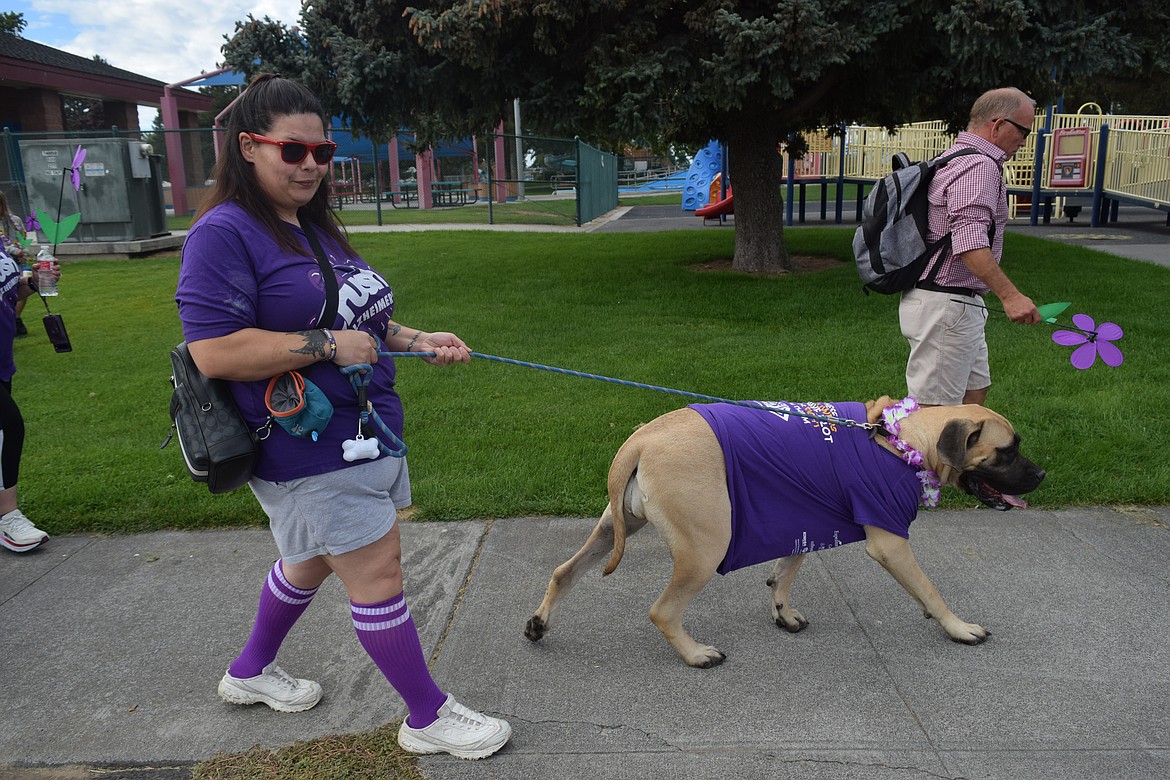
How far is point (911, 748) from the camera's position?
272 centimetres

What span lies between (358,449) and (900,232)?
114 inches

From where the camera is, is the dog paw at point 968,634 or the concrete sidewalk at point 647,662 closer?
the concrete sidewalk at point 647,662

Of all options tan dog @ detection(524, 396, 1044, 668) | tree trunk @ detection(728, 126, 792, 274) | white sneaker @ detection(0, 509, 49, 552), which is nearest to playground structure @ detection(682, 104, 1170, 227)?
tree trunk @ detection(728, 126, 792, 274)

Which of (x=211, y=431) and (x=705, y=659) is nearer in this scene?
(x=211, y=431)

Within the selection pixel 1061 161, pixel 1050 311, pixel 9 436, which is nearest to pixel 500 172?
pixel 1061 161

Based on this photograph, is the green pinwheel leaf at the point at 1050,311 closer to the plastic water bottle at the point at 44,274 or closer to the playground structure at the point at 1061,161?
the plastic water bottle at the point at 44,274

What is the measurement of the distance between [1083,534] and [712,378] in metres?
2.96

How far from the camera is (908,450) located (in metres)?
3.12

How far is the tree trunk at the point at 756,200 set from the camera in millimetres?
11141

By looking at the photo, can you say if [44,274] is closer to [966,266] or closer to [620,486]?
[620,486]

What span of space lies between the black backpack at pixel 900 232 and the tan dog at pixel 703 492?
1.08 m

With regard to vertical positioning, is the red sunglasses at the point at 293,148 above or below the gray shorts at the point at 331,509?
above

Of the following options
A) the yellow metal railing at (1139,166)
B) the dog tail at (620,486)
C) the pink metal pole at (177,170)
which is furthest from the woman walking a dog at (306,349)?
the pink metal pole at (177,170)

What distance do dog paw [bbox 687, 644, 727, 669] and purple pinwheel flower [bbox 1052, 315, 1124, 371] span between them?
71.5 inches
